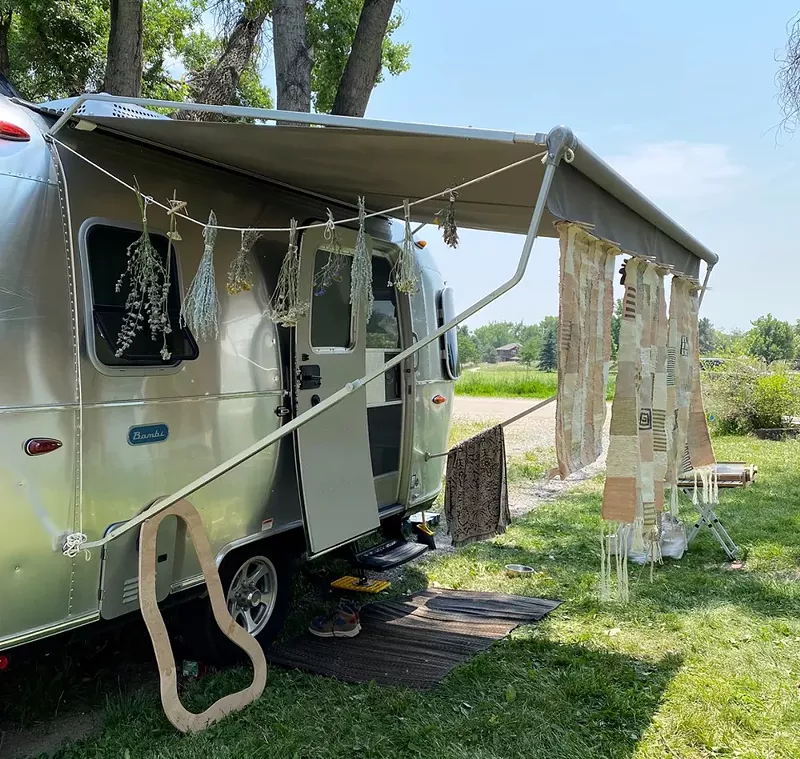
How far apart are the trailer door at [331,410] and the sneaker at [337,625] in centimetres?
49

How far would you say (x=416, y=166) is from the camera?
3.26 meters

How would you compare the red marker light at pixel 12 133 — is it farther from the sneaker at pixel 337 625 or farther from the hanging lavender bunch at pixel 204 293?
the sneaker at pixel 337 625

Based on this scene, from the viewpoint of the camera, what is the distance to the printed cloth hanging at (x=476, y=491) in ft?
16.0

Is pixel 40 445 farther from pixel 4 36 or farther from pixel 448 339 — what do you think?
pixel 4 36

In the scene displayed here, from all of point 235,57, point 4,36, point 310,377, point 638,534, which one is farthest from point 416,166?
point 4,36

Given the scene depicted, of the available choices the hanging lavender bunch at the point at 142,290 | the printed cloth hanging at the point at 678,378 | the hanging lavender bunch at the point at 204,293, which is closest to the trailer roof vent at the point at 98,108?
the hanging lavender bunch at the point at 142,290

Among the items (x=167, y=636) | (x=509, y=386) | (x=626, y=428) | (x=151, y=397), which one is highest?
(x=151, y=397)

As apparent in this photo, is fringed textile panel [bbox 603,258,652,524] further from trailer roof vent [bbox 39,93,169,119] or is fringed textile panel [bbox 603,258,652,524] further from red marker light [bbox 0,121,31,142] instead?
red marker light [bbox 0,121,31,142]

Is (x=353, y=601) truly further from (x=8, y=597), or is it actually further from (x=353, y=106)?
(x=353, y=106)

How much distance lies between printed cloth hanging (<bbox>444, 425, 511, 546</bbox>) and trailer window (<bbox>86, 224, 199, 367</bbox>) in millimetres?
2085

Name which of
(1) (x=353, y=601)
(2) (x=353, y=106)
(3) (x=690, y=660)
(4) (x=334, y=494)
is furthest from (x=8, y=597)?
(2) (x=353, y=106)

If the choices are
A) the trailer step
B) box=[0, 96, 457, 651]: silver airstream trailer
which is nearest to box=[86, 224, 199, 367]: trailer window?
box=[0, 96, 457, 651]: silver airstream trailer

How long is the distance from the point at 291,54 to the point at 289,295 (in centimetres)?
358

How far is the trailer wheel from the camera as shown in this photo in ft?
12.4
